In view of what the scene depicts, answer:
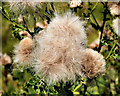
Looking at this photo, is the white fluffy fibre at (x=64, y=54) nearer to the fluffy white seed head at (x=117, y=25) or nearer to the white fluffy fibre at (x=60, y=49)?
the white fluffy fibre at (x=60, y=49)

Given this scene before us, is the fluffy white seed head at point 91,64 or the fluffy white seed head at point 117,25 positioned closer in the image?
the fluffy white seed head at point 91,64

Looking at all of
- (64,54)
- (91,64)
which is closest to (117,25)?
(91,64)

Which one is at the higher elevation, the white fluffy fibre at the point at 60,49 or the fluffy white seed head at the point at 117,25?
the fluffy white seed head at the point at 117,25

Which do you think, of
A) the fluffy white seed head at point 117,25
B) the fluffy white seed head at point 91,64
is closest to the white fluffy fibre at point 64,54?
the fluffy white seed head at point 91,64

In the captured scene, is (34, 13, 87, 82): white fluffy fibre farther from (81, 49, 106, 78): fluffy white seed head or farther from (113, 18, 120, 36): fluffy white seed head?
(113, 18, 120, 36): fluffy white seed head

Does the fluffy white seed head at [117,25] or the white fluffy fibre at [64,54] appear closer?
the white fluffy fibre at [64,54]

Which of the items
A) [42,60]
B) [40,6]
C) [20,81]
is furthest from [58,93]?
[20,81]
